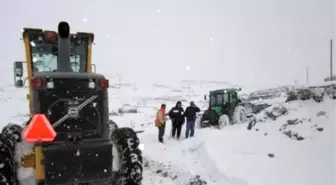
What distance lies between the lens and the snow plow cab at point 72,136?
5.51 m

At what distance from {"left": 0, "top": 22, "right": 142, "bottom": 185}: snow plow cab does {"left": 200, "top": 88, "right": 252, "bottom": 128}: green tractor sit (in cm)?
1121

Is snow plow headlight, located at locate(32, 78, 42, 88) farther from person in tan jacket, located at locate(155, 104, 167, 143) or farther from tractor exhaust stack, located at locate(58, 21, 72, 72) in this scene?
person in tan jacket, located at locate(155, 104, 167, 143)

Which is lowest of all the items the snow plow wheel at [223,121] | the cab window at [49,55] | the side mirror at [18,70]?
the snow plow wheel at [223,121]

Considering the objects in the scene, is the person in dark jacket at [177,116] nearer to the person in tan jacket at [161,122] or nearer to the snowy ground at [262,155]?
the person in tan jacket at [161,122]

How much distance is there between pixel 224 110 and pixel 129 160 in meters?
12.6

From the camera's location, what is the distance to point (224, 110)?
1853 centimetres

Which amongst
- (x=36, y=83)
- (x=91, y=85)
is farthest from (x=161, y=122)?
(x=36, y=83)

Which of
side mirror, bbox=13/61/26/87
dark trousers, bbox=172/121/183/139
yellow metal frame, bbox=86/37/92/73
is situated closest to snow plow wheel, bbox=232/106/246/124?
dark trousers, bbox=172/121/183/139

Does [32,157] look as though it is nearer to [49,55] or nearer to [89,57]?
[49,55]

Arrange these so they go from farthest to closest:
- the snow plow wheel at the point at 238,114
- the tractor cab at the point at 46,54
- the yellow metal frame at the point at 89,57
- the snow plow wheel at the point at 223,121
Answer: the snow plow wheel at the point at 238,114, the snow plow wheel at the point at 223,121, the yellow metal frame at the point at 89,57, the tractor cab at the point at 46,54

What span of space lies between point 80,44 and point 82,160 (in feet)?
9.31

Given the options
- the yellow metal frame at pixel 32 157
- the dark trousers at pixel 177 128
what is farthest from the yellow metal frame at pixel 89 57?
the dark trousers at pixel 177 128

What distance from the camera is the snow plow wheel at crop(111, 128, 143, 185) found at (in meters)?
6.43

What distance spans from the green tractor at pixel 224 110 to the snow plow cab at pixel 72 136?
1121 cm
